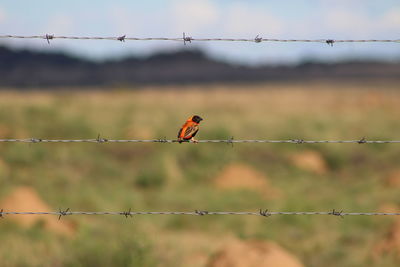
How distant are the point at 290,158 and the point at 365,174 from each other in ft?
9.89

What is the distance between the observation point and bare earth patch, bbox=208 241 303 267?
11852 mm

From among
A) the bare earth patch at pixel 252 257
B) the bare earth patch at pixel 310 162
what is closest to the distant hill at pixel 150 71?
the bare earth patch at pixel 310 162

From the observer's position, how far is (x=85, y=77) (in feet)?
472

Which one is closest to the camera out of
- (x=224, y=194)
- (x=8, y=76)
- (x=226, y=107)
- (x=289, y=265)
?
(x=289, y=265)

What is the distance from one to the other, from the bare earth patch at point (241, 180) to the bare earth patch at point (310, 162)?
4356 mm

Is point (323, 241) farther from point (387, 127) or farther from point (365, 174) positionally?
point (387, 127)

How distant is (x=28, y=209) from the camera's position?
18203 mm

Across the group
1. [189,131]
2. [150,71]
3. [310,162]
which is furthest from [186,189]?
[150,71]

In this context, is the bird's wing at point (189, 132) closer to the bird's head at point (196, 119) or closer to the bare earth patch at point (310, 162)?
→ the bird's head at point (196, 119)

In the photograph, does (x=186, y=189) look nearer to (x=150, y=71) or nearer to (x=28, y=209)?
A: (x=28, y=209)

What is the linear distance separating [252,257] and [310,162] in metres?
20.9

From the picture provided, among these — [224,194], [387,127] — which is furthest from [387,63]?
[224,194]

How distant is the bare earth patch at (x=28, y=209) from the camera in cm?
1811

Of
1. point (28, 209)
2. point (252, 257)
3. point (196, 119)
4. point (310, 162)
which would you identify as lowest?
point (252, 257)
